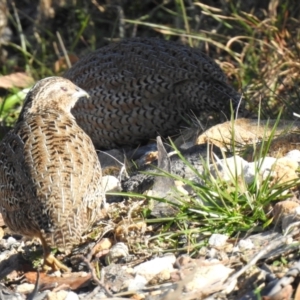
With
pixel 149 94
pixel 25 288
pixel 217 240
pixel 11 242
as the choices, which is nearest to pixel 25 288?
pixel 25 288

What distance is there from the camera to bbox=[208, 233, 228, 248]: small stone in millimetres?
5211

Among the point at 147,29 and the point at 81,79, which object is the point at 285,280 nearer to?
the point at 81,79

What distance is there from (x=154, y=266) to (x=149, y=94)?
10.1ft

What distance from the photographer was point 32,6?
11.9 meters

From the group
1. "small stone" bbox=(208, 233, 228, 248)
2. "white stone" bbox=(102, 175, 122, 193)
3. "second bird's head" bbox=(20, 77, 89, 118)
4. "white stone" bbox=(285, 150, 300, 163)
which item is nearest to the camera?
"small stone" bbox=(208, 233, 228, 248)

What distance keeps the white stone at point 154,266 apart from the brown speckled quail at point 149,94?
109 inches

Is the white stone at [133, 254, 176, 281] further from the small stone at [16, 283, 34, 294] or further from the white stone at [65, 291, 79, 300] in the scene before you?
the small stone at [16, 283, 34, 294]

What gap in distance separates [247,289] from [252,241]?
1.78ft

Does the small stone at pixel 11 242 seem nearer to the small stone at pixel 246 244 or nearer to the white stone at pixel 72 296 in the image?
the white stone at pixel 72 296

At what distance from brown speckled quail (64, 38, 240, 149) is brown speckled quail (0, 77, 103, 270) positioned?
1.69 m

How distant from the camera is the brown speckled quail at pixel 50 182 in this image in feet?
17.3

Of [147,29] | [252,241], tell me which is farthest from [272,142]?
[147,29]

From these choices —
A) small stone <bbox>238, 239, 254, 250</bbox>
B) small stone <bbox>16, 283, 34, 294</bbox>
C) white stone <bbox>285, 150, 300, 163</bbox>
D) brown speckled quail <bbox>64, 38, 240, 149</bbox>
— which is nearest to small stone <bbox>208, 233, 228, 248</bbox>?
small stone <bbox>238, 239, 254, 250</bbox>

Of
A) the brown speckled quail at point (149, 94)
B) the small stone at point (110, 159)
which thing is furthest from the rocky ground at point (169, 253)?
the brown speckled quail at point (149, 94)
